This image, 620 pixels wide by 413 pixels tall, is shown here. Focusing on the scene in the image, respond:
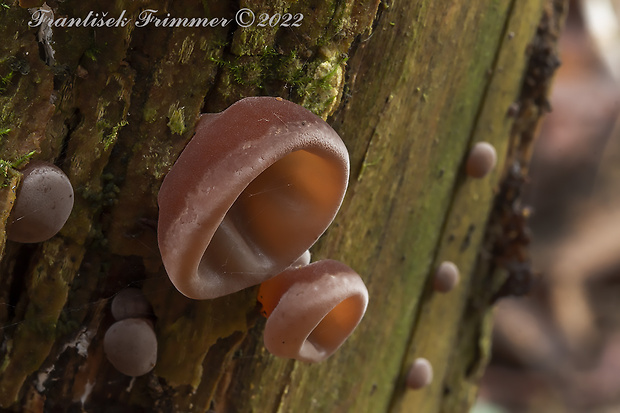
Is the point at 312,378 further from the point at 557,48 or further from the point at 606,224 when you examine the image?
the point at 606,224

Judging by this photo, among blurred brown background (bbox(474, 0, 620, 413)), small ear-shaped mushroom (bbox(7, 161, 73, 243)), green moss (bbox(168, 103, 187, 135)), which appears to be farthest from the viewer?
blurred brown background (bbox(474, 0, 620, 413))

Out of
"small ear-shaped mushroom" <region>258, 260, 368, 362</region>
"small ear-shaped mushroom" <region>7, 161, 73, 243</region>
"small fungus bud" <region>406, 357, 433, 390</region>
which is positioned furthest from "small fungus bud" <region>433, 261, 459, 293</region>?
"small ear-shaped mushroom" <region>7, 161, 73, 243</region>

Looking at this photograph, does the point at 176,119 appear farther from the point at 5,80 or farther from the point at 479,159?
the point at 479,159

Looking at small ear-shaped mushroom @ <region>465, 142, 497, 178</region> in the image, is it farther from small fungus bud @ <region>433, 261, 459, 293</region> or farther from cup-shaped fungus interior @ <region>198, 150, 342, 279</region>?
cup-shaped fungus interior @ <region>198, 150, 342, 279</region>

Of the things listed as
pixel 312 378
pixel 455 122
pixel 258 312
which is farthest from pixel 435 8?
pixel 312 378

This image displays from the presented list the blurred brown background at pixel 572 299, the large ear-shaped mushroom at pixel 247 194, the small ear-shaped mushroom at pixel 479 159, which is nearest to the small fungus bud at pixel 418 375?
the small ear-shaped mushroom at pixel 479 159

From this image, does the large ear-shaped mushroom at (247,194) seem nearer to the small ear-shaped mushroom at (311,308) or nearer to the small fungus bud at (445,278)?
the small ear-shaped mushroom at (311,308)
